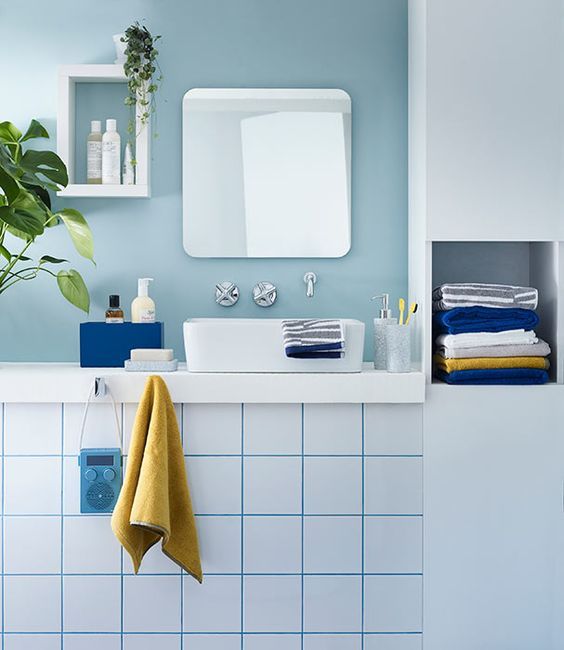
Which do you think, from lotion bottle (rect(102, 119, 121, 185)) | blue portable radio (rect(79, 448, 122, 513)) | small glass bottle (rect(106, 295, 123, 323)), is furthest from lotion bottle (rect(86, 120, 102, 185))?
blue portable radio (rect(79, 448, 122, 513))

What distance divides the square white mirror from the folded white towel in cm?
47

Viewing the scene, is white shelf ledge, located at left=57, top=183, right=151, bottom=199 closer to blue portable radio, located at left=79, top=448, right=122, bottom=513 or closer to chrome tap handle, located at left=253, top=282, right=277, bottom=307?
chrome tap handle, located at left=253, top=282, right=277, bottom=307

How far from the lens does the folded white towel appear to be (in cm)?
214

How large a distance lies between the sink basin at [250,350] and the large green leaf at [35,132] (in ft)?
2.35

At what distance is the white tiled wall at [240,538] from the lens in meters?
2.12

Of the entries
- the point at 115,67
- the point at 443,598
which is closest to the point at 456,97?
the point at 115,67

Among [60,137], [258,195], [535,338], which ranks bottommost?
[535,338]

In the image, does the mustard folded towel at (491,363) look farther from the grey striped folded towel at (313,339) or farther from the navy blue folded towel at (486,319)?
the grey striped folded towel at (313,339)

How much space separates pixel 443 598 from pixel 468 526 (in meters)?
0.20

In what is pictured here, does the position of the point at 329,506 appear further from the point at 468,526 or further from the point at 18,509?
the point at 18,509

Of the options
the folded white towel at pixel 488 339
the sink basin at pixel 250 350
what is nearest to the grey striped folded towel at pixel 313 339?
the sink basin at pixel 250 350

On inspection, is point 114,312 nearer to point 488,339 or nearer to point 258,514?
point 258,514

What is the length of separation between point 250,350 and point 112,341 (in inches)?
16.3

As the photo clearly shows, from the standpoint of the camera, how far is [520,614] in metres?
2.16
